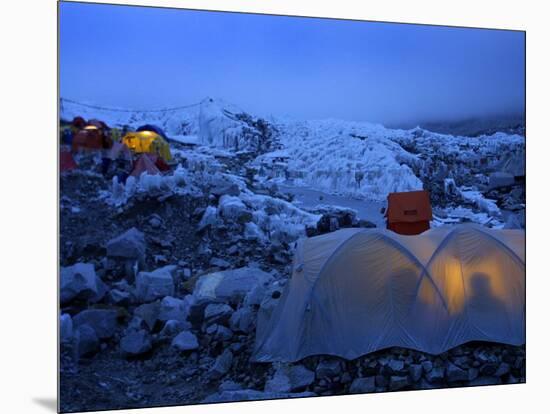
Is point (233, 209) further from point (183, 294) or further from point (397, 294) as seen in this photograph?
point (397, 294)

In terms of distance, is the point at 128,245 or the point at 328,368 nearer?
the point at 128,245

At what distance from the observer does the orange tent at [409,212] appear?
791 centimetres

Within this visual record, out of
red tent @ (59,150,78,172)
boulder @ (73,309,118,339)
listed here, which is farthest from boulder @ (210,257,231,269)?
red tent @ (59,150,78,172)

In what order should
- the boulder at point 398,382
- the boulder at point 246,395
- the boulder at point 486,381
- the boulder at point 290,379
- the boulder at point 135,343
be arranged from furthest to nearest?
the boulder at point 486,381 < the boulder at point 398,382 < the boulder at point 290,379 < the boulder at point 246,395 < the boulder at point 135,343

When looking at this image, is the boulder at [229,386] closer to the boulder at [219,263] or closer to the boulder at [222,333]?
the boulder at [222,333]

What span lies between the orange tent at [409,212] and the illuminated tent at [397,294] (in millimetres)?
97

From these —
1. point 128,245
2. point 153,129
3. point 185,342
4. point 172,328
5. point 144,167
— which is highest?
point 153,129

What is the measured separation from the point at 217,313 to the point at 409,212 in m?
2.12

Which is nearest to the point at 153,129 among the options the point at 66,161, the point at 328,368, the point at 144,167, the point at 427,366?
the point at 144,167

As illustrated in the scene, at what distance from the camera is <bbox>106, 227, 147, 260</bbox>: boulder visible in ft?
23.4

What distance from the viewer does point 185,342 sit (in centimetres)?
725

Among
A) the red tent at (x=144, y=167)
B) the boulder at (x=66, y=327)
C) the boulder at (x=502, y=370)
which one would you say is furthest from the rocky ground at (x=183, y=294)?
the boulder at (x=502, y=370)

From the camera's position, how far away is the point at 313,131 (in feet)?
25.4

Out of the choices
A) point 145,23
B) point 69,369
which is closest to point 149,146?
point 145,23
